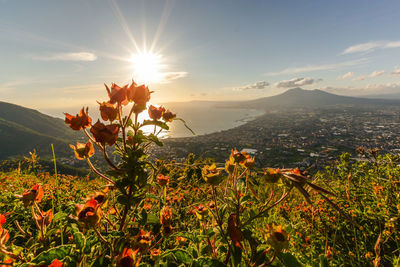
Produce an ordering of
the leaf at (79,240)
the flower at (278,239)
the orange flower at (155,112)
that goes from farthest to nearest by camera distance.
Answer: the orange flower at (155,112)
the leaf at (79,240)
the flower at (278,239)

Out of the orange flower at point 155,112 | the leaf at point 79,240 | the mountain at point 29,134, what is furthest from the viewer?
the mountain at point 29,134

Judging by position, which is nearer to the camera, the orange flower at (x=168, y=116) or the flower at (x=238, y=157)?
the flower at (x=238, y=157)

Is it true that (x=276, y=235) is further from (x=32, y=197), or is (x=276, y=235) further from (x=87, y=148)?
(x=32, y=197)

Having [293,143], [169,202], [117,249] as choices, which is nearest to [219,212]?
[117,249]

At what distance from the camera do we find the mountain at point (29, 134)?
2954 inches

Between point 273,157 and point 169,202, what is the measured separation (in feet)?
133

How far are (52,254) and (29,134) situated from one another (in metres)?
121

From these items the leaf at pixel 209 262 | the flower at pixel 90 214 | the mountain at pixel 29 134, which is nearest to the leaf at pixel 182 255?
the leaf at pixel 209 262

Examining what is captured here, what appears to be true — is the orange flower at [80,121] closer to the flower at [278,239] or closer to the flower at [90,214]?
the flower at [90,214]

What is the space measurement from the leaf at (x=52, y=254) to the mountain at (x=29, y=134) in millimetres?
64925

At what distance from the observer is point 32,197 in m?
1.16

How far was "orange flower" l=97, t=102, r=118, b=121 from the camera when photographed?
105cm

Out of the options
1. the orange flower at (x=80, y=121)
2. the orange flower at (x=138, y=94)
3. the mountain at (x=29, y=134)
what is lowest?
the mountain at (x=29, y=134)

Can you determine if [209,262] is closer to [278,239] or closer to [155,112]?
[278,239]
